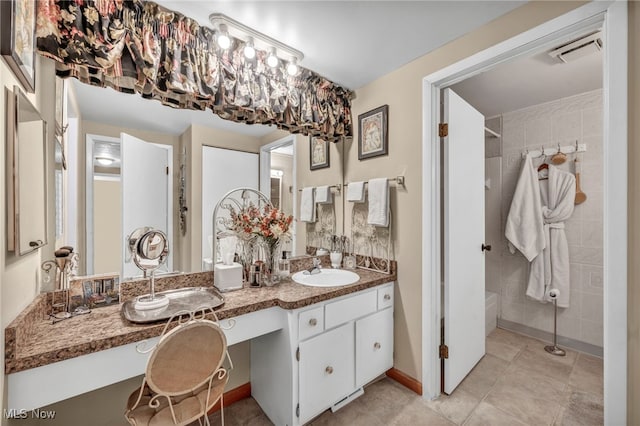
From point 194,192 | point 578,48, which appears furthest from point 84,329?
point 578,48

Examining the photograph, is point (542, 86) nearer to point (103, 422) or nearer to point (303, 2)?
point (303, 2)

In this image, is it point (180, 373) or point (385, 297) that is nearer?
point (180, 373)

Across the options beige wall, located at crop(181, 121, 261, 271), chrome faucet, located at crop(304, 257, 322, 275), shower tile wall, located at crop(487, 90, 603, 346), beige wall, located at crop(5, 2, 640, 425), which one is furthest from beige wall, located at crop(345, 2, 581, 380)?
shower tile wall, located at crop(487, 90, 603, 346)

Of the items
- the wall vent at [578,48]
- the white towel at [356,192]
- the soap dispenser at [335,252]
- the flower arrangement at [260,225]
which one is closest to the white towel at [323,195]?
the white towel at [356,192]

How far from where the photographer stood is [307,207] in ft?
7.37

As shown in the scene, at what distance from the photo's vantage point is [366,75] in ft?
6.84

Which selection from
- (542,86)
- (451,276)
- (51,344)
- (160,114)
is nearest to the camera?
(51,344)

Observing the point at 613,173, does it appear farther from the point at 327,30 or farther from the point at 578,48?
the point at 327,30

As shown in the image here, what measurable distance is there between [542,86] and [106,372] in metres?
3.36

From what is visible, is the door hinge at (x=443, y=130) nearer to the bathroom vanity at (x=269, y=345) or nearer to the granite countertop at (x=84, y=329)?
the bathroom vanity at (x=269, y=345)

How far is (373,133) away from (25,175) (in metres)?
1.93

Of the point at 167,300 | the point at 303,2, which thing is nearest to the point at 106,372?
the point at 167,300

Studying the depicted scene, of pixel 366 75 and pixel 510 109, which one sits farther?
pixel 510 109

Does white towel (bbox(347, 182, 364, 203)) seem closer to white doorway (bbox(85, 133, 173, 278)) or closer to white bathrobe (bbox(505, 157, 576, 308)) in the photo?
white doorway (bbox(85, 133, 173, 278))
